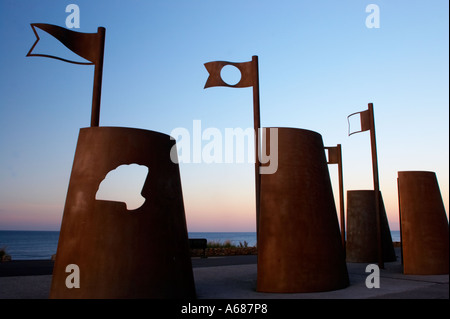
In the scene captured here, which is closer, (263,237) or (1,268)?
(263,237)

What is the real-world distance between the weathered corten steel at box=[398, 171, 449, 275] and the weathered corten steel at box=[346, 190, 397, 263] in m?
3.49

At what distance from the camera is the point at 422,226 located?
30.9 feet

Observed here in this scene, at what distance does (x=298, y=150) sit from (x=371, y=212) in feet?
24.0

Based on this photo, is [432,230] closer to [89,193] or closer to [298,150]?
[298,150]

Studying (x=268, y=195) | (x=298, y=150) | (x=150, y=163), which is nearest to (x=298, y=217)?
(x=268, y=195)

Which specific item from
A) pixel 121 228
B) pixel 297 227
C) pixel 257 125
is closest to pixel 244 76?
pixel 257 125

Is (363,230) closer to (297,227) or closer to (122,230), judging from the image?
(297,227)

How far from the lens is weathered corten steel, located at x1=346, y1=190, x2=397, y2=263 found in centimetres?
1323

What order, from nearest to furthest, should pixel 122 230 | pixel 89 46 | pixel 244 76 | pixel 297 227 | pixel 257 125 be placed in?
pixel 122 230 < pixel 89 46 < pixel 297 227 < pixel 257 125 < pixel 244 76

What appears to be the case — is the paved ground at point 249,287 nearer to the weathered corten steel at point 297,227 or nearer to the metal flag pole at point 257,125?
the weathered corten steel at point 297,227

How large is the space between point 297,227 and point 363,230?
737cm

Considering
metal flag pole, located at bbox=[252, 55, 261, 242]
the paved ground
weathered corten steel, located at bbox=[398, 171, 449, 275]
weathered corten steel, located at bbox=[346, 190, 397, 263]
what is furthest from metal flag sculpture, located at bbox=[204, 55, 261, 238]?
weathered corten steel, located at bbox=[346, 190, 397, 263]

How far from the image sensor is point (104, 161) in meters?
5.70
